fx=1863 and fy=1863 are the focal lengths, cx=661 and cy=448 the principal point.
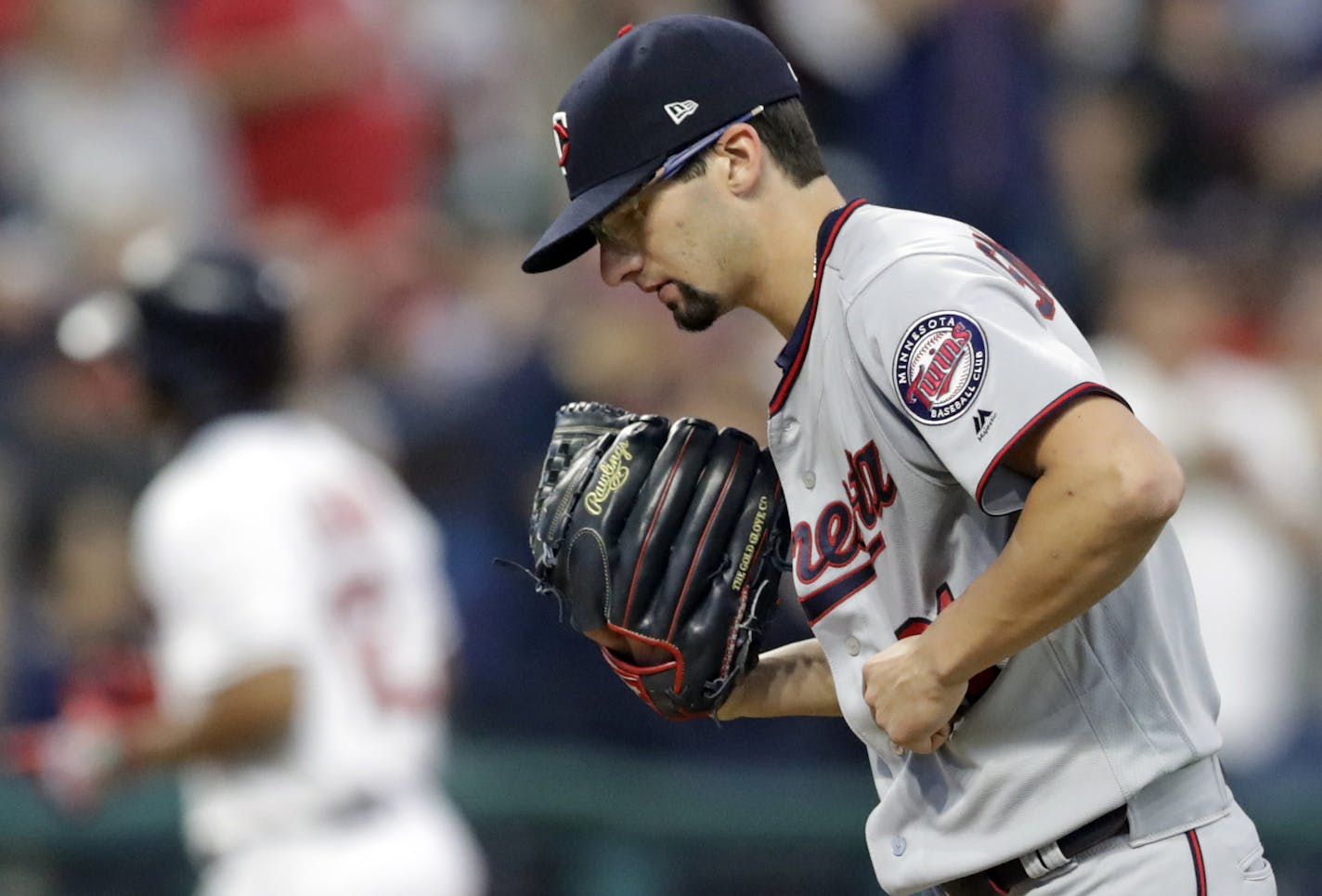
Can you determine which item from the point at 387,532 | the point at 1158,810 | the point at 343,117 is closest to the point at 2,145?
the point at 343,117

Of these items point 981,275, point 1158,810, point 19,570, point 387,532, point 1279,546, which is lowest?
point 1279,546

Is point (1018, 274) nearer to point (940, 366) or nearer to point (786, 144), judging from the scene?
point (940, 366)

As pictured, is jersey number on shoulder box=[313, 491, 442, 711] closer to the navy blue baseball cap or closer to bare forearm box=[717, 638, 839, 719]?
bare forearm box=[717, 638, 839, 719]

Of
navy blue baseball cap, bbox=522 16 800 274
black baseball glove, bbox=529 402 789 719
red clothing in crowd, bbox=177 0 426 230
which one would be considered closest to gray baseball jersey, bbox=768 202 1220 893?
black baseball glove, bbox=529 402 789 719

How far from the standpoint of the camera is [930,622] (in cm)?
A: 274

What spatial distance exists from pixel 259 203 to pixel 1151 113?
4030mm

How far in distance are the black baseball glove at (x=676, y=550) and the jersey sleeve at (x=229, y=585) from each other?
5.04 ft

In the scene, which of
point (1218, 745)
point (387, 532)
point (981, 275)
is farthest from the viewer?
point (387, 532)

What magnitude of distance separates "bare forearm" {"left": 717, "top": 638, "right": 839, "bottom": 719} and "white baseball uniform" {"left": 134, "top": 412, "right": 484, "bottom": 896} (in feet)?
5.05

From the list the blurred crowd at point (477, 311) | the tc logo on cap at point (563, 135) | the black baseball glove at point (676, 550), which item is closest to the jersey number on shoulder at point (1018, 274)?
the black baseball glove at point (676, 550)

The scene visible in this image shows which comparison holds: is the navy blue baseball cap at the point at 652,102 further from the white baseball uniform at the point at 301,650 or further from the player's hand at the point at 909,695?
the white baseball uniform at the point at 301,650

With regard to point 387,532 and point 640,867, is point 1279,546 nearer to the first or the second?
point 640,867

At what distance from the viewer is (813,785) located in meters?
6.39

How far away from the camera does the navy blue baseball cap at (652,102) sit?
282 centimetres
